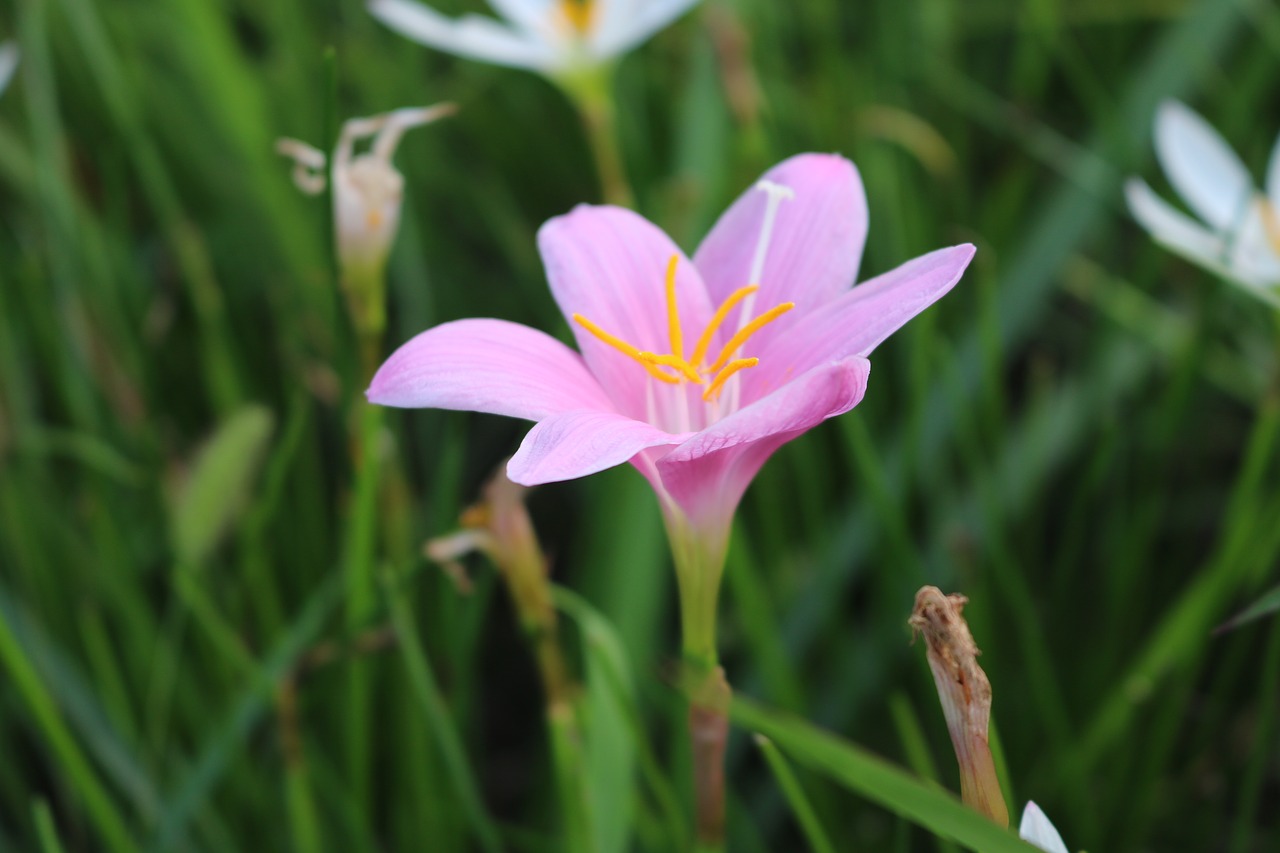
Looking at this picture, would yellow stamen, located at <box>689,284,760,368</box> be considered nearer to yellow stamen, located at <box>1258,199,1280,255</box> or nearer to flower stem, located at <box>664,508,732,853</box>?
flower stem, located at <box>664,508,732,853</box>

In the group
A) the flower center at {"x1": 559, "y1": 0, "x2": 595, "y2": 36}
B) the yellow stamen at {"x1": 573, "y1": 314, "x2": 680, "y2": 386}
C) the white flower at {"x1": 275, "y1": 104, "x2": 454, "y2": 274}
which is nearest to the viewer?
the yellow stamen at {"x1": 573, "y1": 314, "x2": 680, "y2": 386}

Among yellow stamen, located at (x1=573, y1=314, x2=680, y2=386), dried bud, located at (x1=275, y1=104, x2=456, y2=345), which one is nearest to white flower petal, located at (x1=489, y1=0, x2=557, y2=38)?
dried bud, located at (x1=275, y1=104, x2=456, y2=345)

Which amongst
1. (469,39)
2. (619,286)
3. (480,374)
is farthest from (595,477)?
(480,374)

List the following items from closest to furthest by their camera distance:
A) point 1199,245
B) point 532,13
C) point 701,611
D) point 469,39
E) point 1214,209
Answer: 1. point 701,611
2. point 1199,245
3. point 1214,209
4. point 469,39
5. point 532,13

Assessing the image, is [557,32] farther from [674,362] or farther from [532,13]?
[674,362]

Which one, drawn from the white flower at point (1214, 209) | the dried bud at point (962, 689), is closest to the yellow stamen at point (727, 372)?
the dried bud at point (962, 689)
